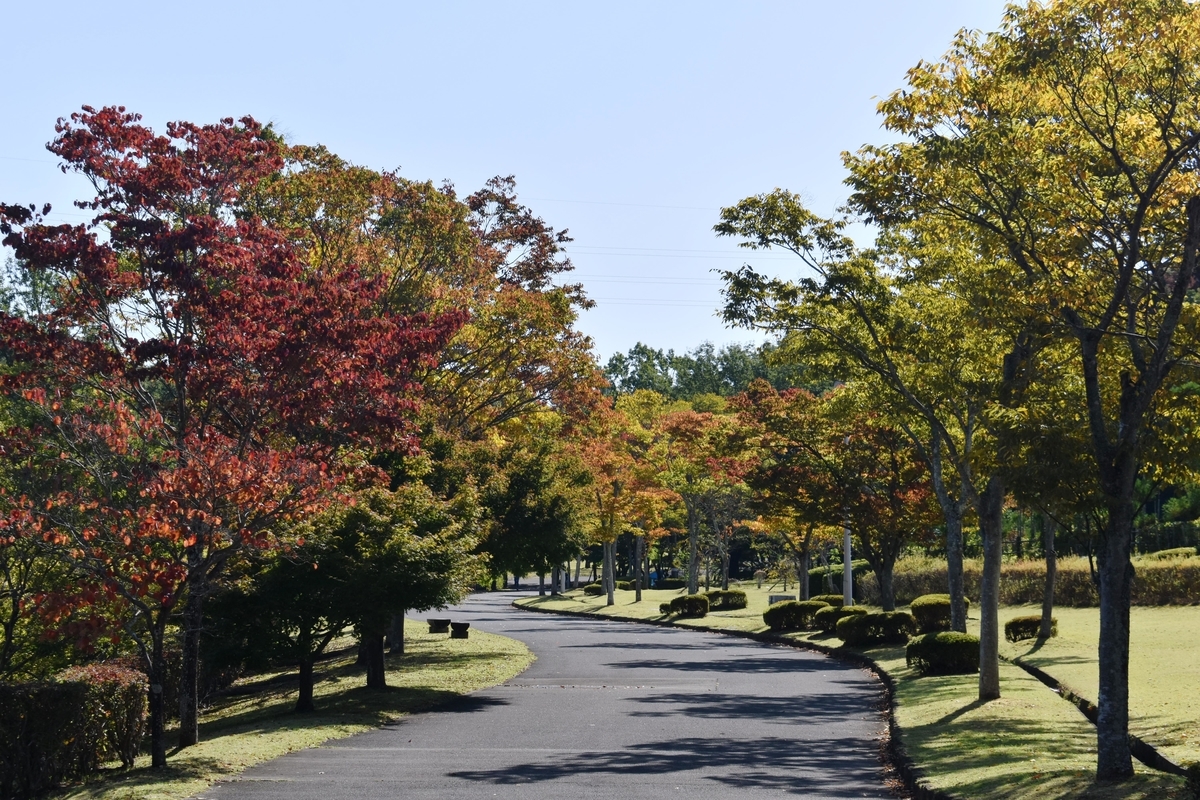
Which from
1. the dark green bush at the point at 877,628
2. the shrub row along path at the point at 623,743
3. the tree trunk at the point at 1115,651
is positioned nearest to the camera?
the tree trunk at the point at 1115,651

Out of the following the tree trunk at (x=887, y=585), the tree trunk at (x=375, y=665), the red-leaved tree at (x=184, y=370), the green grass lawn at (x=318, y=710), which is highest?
the red-leaved tree at (x=184, y=370)

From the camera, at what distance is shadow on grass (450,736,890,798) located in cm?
1279

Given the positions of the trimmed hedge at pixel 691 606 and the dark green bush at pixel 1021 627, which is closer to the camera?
the dark green bush at pixel 1021 627

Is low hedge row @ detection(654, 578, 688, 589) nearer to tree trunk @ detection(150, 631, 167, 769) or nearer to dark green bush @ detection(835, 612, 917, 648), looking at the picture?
dark green bush @ detection(835, 612, 917, 648)

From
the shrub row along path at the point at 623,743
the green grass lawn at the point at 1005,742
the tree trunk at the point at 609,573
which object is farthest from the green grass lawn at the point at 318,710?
the tree trunk at the point at 609,573

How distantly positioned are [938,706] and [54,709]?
12244mm

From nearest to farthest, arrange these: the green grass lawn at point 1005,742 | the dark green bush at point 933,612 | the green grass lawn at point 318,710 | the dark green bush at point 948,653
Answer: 1. the green grass lawn at point 1005,742
2. the green grass lawn at point 318,710
3. the dark green bush at point 948,653
4. the dark green bush at point 933,612

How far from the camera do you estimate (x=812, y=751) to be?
15258 millimetres

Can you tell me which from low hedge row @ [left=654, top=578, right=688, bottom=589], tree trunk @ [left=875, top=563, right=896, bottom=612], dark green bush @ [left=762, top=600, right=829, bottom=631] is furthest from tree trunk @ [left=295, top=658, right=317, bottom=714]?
low hedge row @ [left=654, top=578, right=688, bottom=589]

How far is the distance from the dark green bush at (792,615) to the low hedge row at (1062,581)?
5.57 m

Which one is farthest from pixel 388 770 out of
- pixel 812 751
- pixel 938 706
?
pixel 938 706

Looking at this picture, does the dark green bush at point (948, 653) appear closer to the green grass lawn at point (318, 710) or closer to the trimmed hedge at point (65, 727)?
the green grass lawn at point (318, 710)

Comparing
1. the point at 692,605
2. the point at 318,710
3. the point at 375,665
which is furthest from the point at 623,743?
the point at 692,605

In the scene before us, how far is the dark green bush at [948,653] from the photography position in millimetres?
23438
